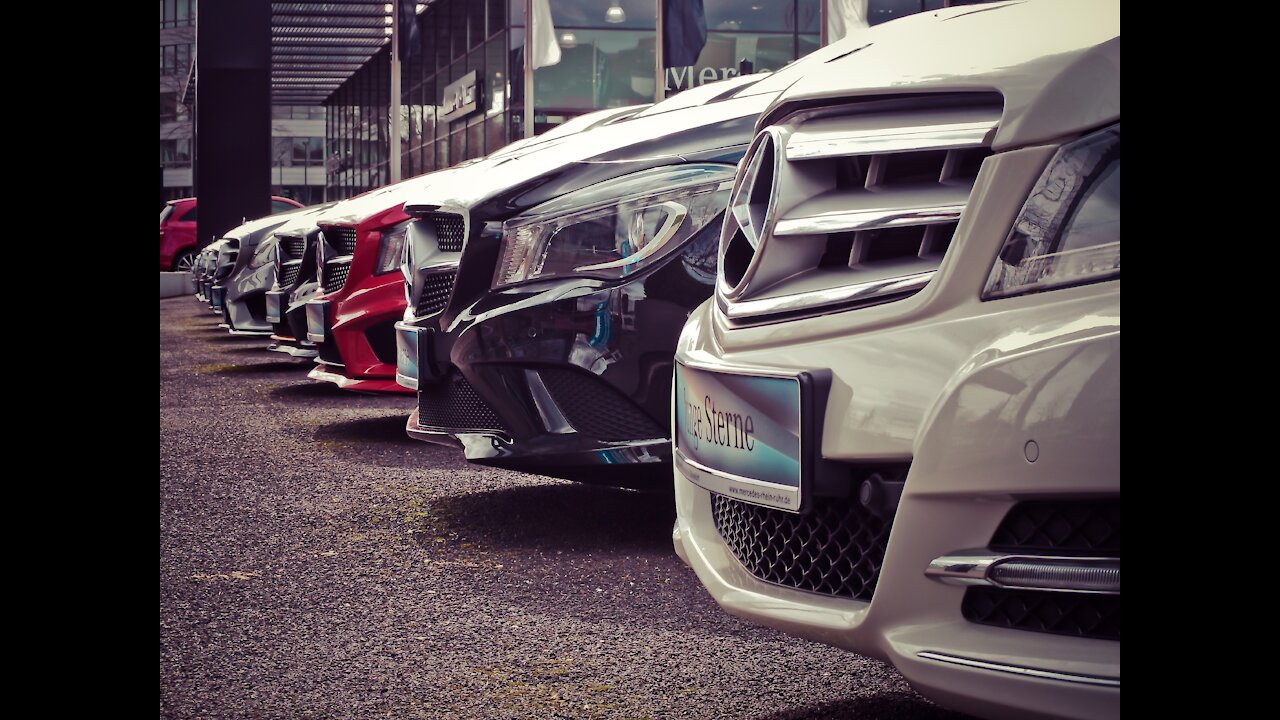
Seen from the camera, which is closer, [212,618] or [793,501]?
[793,501]

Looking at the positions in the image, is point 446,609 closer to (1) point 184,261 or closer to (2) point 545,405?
(2) point 545,405

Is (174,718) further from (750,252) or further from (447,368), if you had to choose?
(447,368)

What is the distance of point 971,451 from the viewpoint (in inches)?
73.1

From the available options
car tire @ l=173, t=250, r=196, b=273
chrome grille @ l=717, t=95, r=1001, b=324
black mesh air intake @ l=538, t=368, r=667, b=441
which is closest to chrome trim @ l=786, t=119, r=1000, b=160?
chrome grille @ l=717, t=95, r=1001, b=324

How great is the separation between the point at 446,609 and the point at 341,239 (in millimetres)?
3696

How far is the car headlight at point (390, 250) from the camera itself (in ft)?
21.3

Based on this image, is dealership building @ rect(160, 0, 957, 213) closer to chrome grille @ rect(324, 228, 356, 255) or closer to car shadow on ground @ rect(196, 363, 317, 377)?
chrome grille @ rect(324, 228, 356, 255)

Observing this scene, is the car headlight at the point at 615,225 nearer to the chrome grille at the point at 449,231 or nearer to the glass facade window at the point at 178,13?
the chrome grille at the point at 449,231

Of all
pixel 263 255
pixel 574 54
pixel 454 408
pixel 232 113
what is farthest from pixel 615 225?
pixel 574 54

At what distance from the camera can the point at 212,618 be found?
3.46 m

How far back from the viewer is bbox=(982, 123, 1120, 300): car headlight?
1.86 meters

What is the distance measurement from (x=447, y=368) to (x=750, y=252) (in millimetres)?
2010
